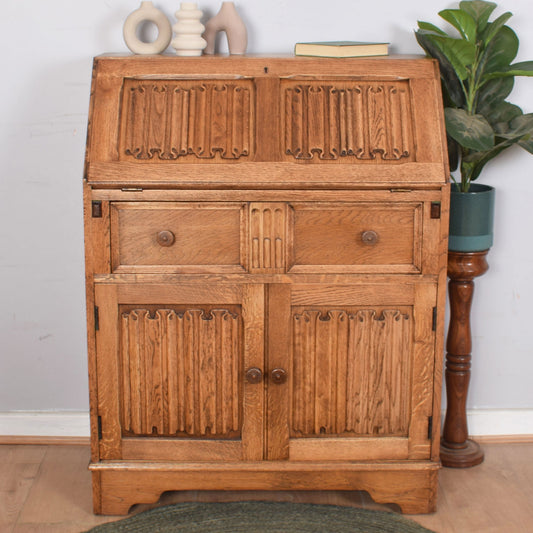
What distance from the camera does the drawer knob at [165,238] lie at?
2135mm

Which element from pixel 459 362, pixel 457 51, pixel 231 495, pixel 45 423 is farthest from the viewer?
pixel 45 423

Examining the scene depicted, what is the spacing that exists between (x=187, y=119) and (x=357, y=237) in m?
0.56

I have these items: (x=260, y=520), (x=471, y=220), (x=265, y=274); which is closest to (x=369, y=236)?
(x=265, y=274)

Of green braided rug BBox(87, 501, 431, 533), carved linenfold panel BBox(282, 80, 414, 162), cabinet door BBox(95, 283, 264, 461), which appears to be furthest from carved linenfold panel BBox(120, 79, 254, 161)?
green braided rug BBox(87, 501, 431, 533)

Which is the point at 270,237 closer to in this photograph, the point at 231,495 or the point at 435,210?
the point at 435,210

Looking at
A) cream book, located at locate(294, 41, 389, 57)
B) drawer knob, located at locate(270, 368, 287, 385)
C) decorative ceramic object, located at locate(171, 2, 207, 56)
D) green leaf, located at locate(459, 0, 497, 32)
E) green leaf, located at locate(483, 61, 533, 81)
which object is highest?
green leaf, located at locate(459, 0, 497, 32)

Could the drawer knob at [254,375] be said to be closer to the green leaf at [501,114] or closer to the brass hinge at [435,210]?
the brass hinge at [435,210]

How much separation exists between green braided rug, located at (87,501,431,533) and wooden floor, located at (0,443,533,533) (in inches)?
2.4

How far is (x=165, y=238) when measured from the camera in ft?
7.01

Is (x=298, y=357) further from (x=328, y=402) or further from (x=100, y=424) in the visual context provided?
(x=100, y=424)

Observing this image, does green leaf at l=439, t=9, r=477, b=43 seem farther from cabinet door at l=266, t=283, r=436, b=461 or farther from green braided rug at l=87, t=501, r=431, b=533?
green braided rug at l=87, t=501, r=431, b=533

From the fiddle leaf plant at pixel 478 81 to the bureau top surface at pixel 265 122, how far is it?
9 cm

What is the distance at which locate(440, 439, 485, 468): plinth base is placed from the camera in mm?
2623

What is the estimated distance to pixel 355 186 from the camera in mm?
2123
